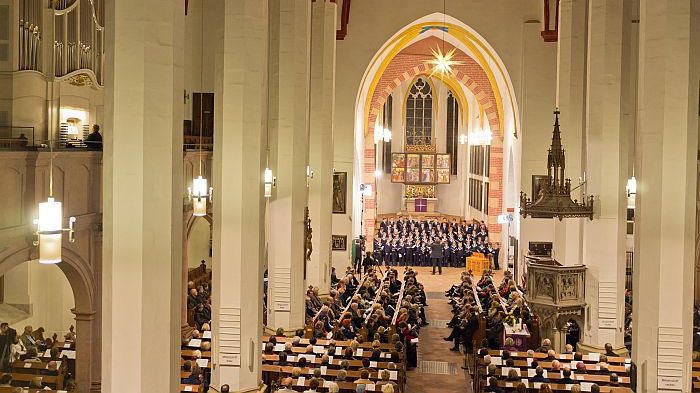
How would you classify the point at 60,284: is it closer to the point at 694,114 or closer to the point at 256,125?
the point at 256,125

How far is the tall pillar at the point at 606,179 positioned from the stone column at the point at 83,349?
34.7ft

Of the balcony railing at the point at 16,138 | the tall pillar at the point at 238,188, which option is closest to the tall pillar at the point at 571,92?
the tall pillar at the point at 238,188

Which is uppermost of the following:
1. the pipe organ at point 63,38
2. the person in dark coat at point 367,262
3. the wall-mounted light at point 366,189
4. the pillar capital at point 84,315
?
the pipe organ at point 63,38

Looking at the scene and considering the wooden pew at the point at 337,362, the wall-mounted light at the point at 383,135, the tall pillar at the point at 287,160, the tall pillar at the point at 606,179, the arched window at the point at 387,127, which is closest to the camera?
the wooden pew at the point at 337,362

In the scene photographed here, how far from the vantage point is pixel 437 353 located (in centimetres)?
Answer: 2086

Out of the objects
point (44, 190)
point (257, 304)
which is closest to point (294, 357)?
point (257, 304)

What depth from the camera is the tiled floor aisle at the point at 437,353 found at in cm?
Answer: 1758

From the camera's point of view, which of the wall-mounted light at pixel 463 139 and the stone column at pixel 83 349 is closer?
the stone column at pixel 83 349

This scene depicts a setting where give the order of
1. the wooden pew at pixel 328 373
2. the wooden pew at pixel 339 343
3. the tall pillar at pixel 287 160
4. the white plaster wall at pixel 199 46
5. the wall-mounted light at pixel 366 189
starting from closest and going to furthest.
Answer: the wooden pew at pixel 328 373 → the wooden pew at pixel 339 343 → the tall pillar at pixel 287 160 → the white plaster wall at pixel 199 46 → the wall-mounted light at pixel 366 189

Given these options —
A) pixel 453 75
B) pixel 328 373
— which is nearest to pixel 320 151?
pixel 328 373

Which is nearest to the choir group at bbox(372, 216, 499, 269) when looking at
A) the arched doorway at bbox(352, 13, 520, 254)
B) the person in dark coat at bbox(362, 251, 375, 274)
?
the arched doorway at bbox(352, 13, 520, 254)

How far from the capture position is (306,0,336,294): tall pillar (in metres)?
24.6

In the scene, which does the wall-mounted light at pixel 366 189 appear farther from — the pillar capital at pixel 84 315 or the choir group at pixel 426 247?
the pillar capital at pixel 84 315

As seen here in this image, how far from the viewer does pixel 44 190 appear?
1176cm
